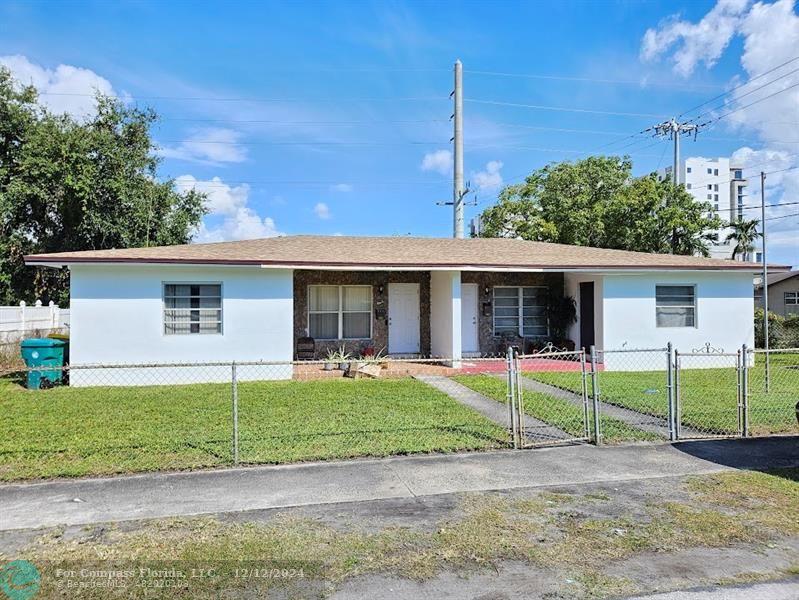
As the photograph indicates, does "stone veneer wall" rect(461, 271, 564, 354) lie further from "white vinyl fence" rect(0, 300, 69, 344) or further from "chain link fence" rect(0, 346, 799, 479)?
"white vinyl fence" rect(0, 300, 69, 344)

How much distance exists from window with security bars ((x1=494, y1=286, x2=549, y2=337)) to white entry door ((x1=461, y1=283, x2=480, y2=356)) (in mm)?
657

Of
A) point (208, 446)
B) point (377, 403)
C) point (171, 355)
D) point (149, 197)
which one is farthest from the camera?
point (149, 197)

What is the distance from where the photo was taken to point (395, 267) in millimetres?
13344

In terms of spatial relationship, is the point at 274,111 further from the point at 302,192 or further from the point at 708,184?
the point at 708,184

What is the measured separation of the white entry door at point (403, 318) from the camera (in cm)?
1592

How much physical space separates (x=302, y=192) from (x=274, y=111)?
619cm

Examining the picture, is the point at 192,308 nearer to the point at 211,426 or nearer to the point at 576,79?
the point at 211,426

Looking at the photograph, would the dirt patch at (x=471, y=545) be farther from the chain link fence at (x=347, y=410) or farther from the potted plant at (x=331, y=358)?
the potted plant at (x=331, y=358)

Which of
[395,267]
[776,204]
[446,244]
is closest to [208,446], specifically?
[395,267]

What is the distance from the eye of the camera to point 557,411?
936cm

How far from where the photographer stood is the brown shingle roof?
40.2ft

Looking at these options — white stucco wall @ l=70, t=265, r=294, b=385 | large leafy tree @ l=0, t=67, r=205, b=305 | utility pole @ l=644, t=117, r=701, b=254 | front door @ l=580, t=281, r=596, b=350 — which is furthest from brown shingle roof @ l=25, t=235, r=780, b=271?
utility pole @ l=644, t=117, r=701, b=254

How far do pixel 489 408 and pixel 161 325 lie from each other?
7814mm

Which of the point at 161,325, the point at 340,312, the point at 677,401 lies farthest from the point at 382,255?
the point at 677,401
